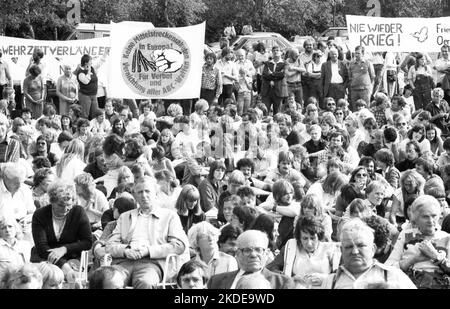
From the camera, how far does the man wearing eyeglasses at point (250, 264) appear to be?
32.8 feet

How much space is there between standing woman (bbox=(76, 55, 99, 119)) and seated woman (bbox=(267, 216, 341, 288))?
13495 mm

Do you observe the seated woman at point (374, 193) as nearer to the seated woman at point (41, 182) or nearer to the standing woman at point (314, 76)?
the seated woman at point (41, 182)

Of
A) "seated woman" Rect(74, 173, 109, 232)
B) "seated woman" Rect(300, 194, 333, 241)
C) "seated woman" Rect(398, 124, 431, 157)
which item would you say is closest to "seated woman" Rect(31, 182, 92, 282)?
"seated woman" Rect(74, 173, 109, 232)

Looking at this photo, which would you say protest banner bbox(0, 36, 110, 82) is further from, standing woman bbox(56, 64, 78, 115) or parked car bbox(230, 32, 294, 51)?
parked car bbox(230, 32, 294, 51)

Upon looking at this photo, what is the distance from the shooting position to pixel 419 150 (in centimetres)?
1805

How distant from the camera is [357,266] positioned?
9.65m

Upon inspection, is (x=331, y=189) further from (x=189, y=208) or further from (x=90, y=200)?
(x=90, y=200)

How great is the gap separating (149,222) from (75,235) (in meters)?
0.82

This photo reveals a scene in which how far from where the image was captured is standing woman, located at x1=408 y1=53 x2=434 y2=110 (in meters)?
26.4

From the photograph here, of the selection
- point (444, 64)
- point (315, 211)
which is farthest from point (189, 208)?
point (444, 64)

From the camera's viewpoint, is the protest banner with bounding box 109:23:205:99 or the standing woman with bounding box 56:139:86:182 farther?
the protest banner with bounding box 109:23:205:99

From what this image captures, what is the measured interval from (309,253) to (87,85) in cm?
1379
